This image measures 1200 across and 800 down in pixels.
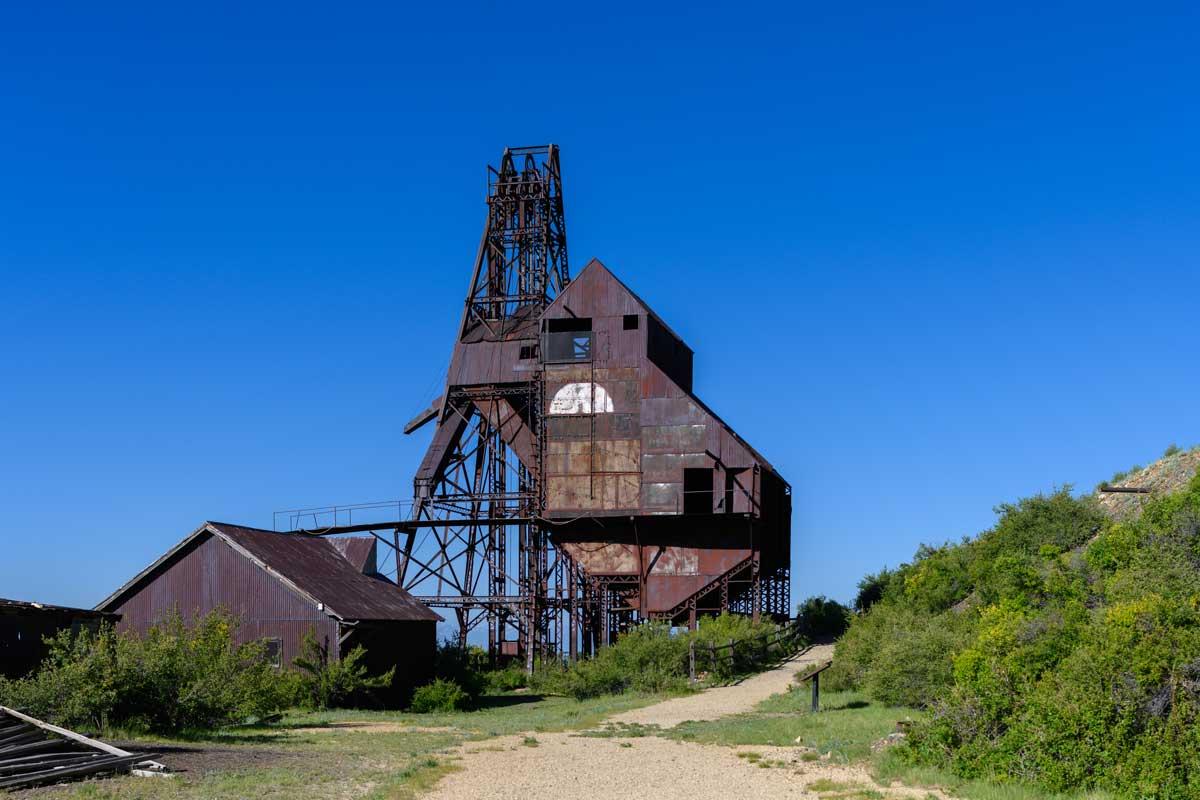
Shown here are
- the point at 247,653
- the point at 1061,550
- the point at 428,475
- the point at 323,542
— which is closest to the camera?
the point at 247,653

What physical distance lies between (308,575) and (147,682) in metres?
14.4

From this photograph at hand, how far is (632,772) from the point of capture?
22.2m

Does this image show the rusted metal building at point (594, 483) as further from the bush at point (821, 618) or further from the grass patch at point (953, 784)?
the grass patch at point (953, 784)

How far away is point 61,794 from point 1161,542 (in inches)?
846

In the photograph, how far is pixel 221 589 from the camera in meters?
39.8

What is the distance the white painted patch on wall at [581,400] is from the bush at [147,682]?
2698 cm

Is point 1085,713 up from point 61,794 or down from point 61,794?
up

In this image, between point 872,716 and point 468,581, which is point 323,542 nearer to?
point 468,581

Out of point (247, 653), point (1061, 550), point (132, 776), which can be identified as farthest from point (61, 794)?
point (1061, 550)

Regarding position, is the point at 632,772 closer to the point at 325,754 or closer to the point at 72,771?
the point at 325,754

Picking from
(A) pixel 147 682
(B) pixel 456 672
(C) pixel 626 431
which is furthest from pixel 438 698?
(C) pixel 626 431

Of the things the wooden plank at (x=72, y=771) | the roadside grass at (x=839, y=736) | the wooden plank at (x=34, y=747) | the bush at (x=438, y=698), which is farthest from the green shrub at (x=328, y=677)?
the wooden plank at (x=72, y=771)

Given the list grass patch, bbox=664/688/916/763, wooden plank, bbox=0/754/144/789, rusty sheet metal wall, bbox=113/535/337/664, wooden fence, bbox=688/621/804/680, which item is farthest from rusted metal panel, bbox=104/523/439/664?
wooden plank, bbox=0/754/144/789

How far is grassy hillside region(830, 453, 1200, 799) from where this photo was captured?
58.9 ft
